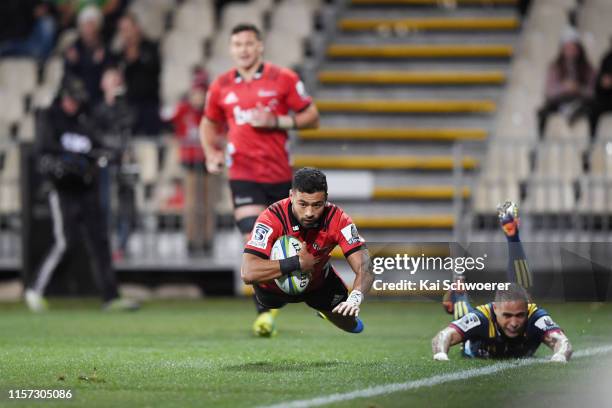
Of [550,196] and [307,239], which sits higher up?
[307,239]

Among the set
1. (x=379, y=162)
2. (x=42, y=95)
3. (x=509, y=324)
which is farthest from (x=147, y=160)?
(x=509, y=324)

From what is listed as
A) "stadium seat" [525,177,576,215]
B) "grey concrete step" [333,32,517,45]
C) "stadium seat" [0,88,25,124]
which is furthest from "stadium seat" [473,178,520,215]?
"stadium seat" [0,88,25,124]

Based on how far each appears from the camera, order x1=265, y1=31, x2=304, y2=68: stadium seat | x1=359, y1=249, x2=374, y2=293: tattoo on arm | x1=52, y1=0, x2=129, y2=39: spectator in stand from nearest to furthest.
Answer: x1=359, y1=249, x2=374, y2=293: tattoo on arm, x1=265, y1=31, x2=304, y2=68: stadium seat, x1=52, y1=0, x2=129, y2=39: spectator in stand

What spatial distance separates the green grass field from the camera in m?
6.96

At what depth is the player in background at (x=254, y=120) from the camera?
10.6 metres

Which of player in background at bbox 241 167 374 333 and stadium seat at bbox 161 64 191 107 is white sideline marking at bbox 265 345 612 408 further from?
stadium seat at bbox 161 64 191 107

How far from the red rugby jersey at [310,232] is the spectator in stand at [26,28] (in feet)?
40.5

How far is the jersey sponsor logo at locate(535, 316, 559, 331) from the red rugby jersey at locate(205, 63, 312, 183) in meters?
3.09

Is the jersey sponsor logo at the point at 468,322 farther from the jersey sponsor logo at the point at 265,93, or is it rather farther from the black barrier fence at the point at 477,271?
the jersey sponsor logo at the point at 265,93

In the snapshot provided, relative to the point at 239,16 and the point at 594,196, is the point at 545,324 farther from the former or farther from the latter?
the point at 239,16

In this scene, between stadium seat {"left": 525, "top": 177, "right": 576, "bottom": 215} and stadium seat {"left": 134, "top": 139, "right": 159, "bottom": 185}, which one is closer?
stadium seat {"left": 525, "top": 177, "right": 576, "bottom": 215}

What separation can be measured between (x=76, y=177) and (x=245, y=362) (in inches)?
210

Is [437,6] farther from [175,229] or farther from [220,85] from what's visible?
[220,85]

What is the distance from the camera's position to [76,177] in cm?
1338
